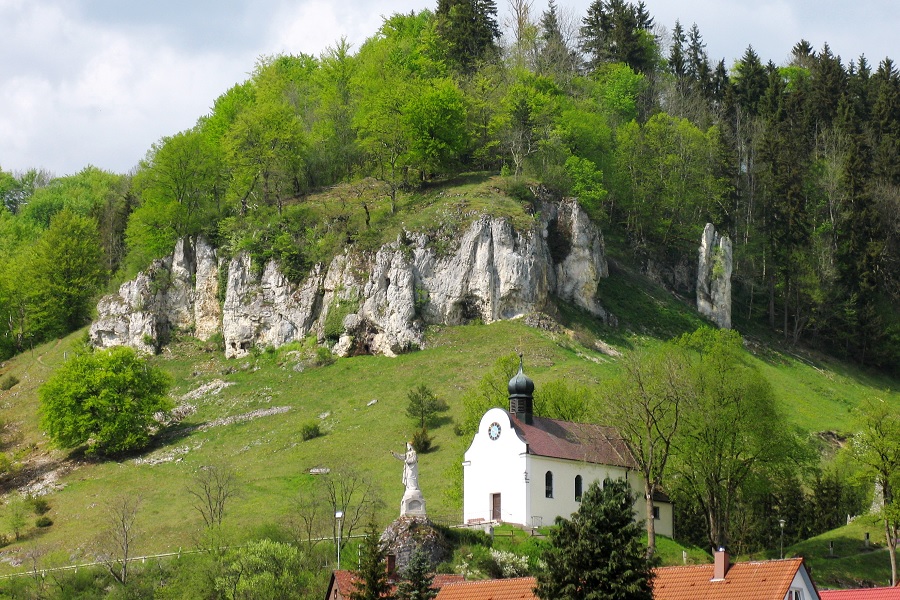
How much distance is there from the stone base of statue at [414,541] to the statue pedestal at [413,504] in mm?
418

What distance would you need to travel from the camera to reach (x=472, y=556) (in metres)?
51.7

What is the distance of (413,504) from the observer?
53.3 m

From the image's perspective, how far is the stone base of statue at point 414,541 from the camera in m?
50.9

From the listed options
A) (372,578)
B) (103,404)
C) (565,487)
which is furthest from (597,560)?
(103,404)

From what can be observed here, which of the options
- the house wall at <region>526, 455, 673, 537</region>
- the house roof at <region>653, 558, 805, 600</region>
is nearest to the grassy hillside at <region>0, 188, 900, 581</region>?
the house wall at <region>526, 455, 673, 537</region>

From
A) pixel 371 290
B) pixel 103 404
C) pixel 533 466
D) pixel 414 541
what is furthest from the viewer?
pixel 371 290

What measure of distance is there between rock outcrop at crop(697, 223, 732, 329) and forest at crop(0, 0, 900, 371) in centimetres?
324

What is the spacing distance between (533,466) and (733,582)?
19175 millimetres

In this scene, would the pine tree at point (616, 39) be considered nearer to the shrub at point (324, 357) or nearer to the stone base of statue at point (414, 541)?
the shrub at point (324, 357)

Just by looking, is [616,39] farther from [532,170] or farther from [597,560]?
[597,560]

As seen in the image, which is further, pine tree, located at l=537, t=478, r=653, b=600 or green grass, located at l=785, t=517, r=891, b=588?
green grass, located at l=785, t=517, r=891, b=588

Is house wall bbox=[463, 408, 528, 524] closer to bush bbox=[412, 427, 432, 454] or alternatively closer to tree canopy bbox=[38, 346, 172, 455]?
bush bbox=[412, 427, 432, 454]

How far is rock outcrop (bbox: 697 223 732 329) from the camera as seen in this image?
95.3 meters

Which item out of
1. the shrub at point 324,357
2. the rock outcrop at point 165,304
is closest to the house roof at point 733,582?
the shrub at point 324,357
